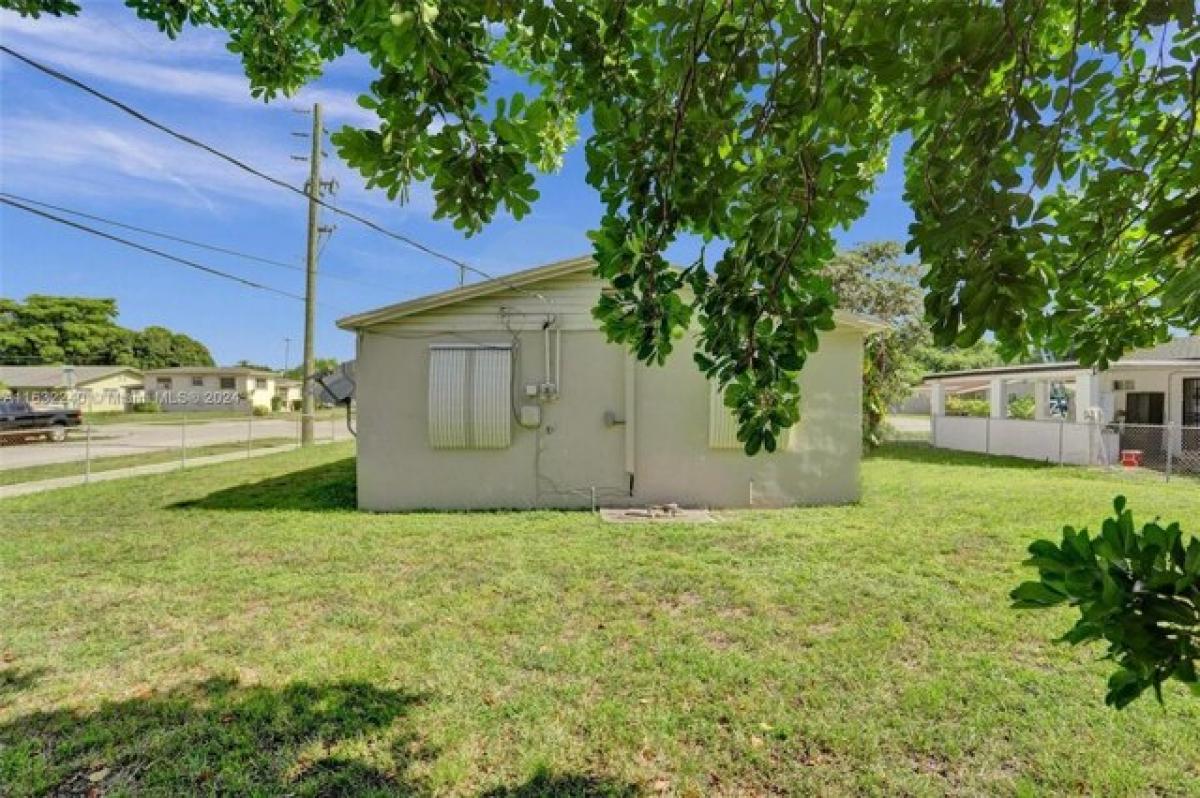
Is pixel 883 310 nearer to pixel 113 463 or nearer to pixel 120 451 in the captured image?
pixel 113 463

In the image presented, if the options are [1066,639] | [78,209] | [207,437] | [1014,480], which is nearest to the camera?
[1066,639]

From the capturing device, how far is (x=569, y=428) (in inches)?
328

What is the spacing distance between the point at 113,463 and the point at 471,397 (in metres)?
11.6

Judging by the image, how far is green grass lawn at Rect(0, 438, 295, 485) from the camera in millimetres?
11845

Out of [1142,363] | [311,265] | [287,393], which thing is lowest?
[287,393]

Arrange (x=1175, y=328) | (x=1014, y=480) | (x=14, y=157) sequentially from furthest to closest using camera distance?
(x=1014, y=480) < (x=14, y=157) < (x=1175, y=328)

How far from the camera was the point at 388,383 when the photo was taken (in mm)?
8312

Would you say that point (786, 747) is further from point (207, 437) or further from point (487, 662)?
point (207, 437)

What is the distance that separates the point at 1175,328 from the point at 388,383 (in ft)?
26.6

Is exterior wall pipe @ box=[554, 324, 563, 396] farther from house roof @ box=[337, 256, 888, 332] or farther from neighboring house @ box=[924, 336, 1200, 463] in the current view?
neighboring house @ box=[924, 336, 1200, 463]

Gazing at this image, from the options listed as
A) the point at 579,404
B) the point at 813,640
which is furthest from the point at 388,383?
the point at 813,640

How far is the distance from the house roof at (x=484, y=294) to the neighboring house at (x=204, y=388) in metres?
44.6

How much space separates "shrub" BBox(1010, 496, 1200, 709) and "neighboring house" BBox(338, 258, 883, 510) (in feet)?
23.6

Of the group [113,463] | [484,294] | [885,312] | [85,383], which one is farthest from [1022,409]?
[85,383]
